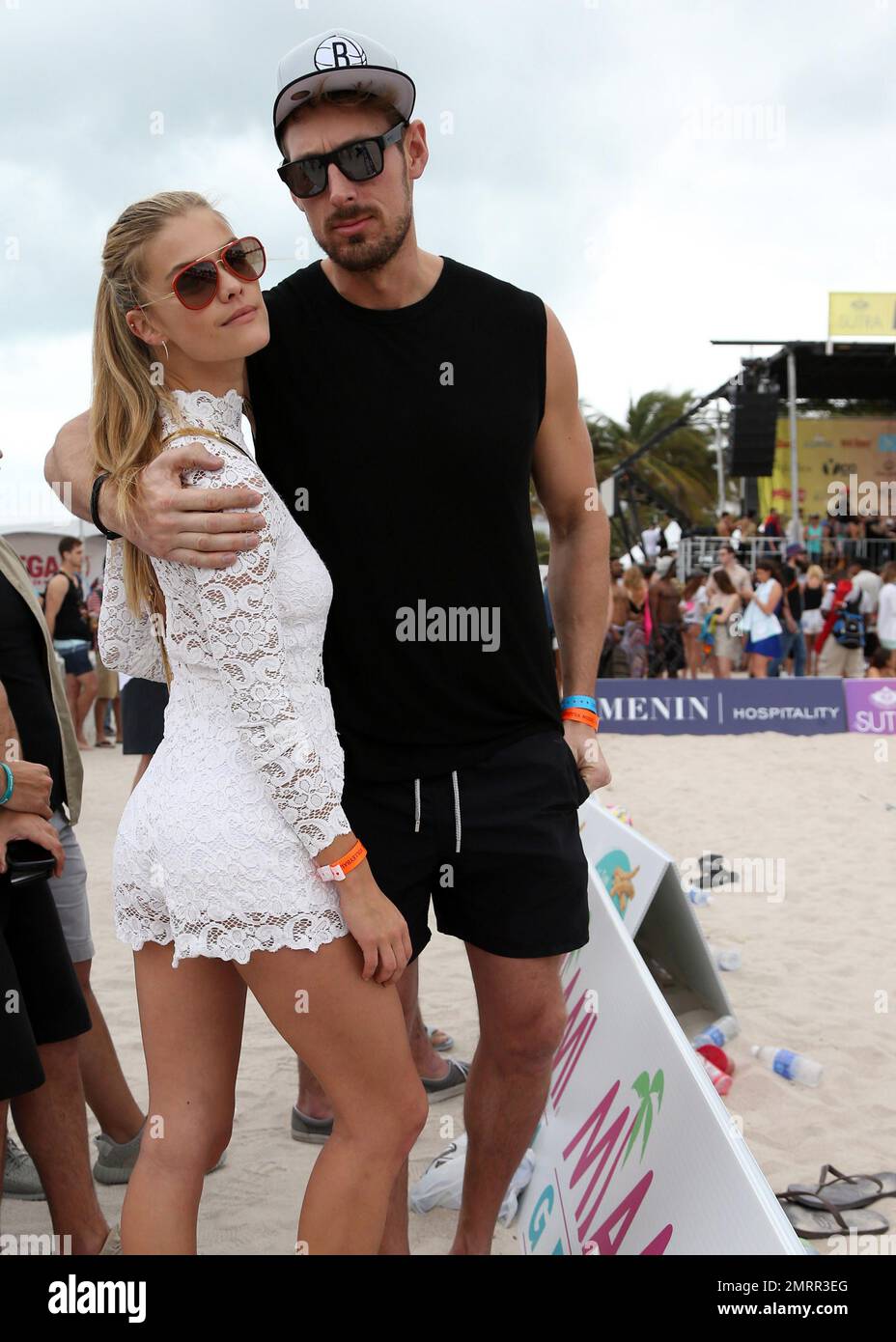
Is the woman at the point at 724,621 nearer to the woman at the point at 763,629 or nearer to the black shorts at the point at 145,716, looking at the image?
the woman at the point at 763,629

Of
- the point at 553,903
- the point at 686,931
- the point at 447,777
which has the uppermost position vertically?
the point at 447,777

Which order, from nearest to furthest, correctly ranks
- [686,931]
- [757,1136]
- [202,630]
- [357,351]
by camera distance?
[202,630]
[357,351]
[757,1136]
[686,931]

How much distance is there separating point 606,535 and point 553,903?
79 centimetres

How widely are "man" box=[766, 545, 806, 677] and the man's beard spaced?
39.0 feet

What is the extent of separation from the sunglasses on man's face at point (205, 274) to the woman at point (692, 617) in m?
12.7

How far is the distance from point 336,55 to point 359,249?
1.01 ft

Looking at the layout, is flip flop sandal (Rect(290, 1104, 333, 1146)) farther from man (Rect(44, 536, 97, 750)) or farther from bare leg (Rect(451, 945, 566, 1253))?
man (Rect(44, 536, 97, 750))

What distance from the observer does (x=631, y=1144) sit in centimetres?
221

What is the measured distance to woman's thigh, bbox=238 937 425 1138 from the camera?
157cm

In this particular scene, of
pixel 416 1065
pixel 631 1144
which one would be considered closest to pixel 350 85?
pixel 631 1144

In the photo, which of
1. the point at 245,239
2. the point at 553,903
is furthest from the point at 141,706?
the point at 245,239
